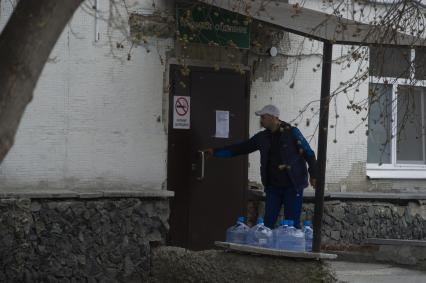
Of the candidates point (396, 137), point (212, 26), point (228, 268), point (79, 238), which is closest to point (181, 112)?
point (212, 26)

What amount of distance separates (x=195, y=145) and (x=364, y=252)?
257cm

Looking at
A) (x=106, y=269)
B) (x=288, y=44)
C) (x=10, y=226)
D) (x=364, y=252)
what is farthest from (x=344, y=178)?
(x=10, y=226)

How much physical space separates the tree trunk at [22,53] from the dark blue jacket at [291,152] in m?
4.78

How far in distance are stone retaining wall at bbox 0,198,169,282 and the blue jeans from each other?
45.8 inches

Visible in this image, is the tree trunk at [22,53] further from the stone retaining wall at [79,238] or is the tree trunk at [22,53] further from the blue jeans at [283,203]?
the blue jeans at [283,203]

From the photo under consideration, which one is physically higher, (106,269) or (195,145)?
(195,145)

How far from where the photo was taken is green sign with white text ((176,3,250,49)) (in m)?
9.11

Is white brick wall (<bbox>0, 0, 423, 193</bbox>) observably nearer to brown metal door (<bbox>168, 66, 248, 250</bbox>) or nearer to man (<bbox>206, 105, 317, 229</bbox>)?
brown metal door (<bbox>168, 66, 248, 250</bbox>)

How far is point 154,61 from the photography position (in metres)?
9.36

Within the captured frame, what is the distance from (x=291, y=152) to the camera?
29.2 ft

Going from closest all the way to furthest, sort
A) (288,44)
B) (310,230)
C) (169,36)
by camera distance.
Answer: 1. (310,230)
2. (169,36)
3. (288,44)

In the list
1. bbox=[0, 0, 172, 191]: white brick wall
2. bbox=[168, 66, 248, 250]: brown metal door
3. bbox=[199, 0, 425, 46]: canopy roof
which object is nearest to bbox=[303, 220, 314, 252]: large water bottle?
bbox=[168, 66, 248, 250]: brown metal door

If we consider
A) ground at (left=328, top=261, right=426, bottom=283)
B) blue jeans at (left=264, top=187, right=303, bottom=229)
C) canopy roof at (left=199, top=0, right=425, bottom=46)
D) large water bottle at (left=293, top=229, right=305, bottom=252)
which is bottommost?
ground at (left=328, top=261, right=426, bottom=283)

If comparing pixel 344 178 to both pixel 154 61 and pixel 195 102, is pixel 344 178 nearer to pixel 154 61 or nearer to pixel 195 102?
pixel 195 102
